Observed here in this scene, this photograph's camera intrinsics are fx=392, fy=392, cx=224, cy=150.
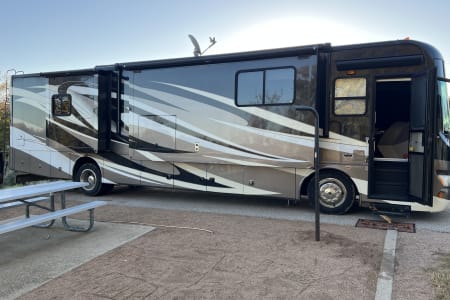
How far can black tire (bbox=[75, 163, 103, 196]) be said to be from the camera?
9.07 metres

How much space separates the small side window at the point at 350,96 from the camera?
6.57 metres

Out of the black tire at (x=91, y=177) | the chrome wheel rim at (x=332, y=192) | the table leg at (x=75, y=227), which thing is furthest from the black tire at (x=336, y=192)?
the black tire at (x=91, y=177)

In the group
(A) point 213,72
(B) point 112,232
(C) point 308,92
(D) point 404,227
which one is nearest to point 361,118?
(C) point 308,92

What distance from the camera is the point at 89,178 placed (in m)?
9.18

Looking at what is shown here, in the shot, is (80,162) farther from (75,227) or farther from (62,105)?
(75,227)

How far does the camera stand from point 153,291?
3564 mm

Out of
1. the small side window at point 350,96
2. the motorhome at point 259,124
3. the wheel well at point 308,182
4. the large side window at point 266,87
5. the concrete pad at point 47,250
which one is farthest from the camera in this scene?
the large side window at point 266,87

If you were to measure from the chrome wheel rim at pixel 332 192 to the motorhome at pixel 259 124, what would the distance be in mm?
17

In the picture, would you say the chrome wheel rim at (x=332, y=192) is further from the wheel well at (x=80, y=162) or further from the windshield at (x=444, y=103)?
the wheel well at (x=80, y=162)

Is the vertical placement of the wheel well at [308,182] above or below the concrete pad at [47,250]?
above

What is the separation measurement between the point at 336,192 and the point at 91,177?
219 inches

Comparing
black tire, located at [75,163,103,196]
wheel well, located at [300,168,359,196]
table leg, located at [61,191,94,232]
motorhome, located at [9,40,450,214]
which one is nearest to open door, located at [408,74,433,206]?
motorhome, located at [9,40,450,214]

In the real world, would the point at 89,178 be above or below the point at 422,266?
above

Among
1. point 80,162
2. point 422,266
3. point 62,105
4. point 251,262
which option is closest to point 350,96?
point 422,266
